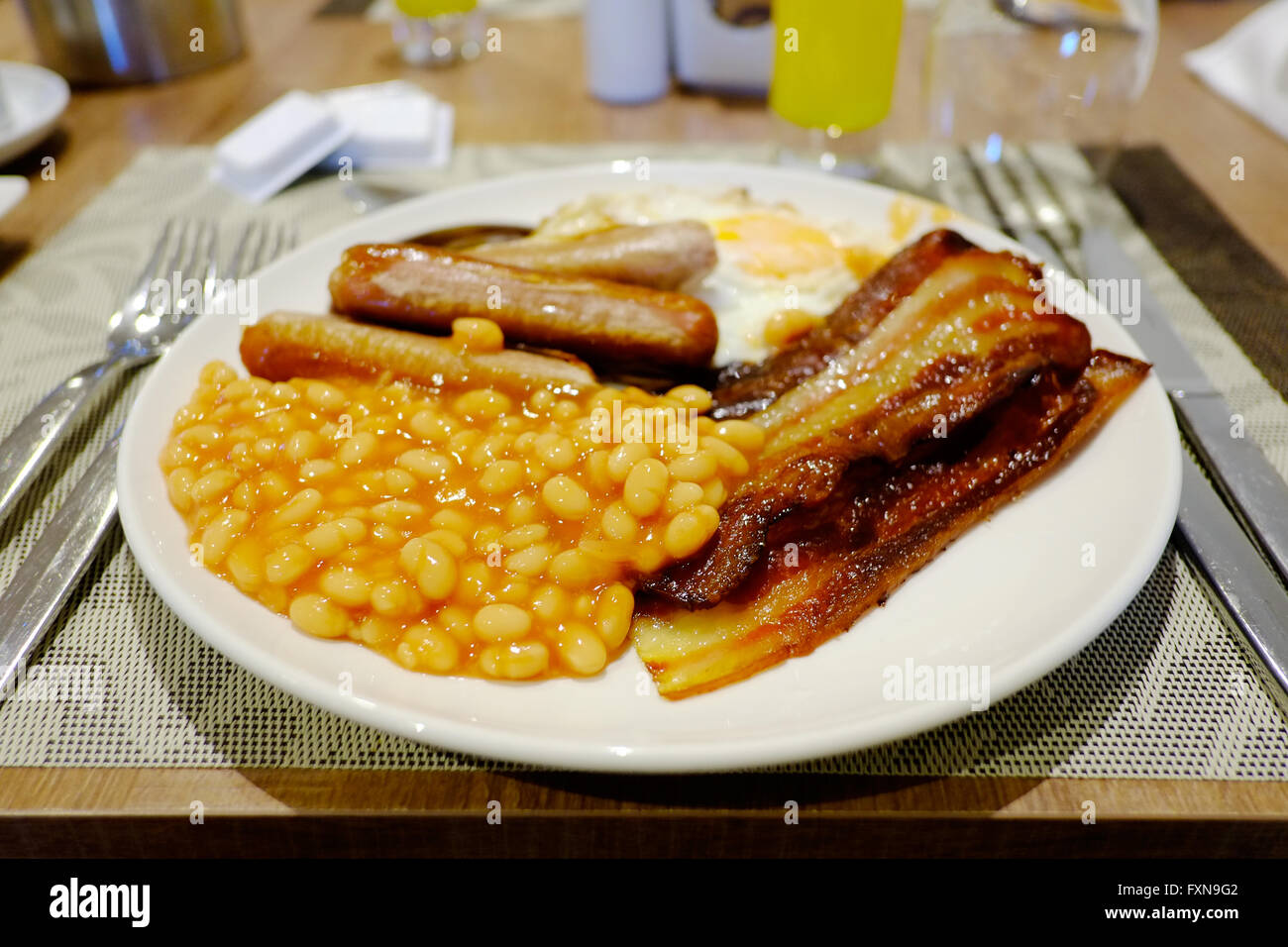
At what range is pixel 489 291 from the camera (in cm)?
168

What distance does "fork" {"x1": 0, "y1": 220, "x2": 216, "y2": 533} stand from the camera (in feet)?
5.29

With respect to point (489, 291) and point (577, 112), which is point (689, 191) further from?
point (577, 112)

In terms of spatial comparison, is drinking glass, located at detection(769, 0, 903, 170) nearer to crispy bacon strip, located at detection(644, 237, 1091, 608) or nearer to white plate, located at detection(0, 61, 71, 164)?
crispy bacon strip, located at detection(644, 237, 1091, 608)

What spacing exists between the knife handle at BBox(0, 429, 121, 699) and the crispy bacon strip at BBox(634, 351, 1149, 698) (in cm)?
93

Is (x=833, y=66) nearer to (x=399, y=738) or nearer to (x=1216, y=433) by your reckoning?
(x=1216, y=433)

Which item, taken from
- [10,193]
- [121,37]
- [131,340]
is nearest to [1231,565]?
[131,340]

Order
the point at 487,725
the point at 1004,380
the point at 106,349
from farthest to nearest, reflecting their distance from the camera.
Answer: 1. the point at 106,349
2. the point at 1004,380
3. the point at 487,725

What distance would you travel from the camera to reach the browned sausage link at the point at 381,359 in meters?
1.56

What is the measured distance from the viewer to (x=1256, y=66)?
3076 mm

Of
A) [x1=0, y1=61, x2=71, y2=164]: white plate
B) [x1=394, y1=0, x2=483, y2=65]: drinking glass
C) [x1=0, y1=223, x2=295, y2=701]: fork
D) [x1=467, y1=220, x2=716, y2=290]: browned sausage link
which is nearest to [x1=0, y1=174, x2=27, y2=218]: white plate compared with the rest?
[x1=0, y1=61, x2=71, y2=164]: white plate

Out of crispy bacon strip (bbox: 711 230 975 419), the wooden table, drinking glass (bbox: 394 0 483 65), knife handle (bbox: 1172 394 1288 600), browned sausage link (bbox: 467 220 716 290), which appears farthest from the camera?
drinking glass (bbox: 394 0 483 65)

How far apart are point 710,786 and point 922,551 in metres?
0.49
